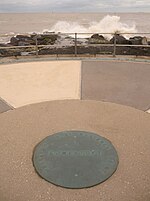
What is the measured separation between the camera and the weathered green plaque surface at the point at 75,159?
9.28 ft

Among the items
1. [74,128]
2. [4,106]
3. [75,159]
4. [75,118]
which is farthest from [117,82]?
[75,159]

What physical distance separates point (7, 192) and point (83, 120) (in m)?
1.93

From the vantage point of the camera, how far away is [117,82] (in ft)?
20.9

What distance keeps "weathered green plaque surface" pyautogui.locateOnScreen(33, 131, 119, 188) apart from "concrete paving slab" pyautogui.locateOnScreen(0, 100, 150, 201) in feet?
0.28

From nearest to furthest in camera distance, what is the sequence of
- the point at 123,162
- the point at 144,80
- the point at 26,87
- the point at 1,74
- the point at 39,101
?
the point at 123,162
the point at 39,101
the point at 26,87
the point at 144,80
the point at 1,74

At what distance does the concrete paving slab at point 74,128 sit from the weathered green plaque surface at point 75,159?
0.08 metres

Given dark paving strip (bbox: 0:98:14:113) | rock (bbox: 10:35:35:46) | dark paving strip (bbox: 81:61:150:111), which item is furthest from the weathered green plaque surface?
rock (bbox: 10:35:35:46)

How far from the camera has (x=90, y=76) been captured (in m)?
6.75

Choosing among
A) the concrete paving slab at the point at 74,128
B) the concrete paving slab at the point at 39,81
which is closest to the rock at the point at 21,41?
the concrete paving slab at the point at 39,81

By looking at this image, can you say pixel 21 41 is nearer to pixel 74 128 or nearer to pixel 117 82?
pixel 117 82

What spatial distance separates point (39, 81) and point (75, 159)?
3768 mm

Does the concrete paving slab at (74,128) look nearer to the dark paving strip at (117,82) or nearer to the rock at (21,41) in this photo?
the dark paving strip at (117,82)

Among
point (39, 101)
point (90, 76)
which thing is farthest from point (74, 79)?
point (39, 101)

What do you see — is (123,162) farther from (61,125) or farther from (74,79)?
(74,79)
